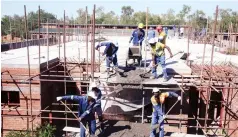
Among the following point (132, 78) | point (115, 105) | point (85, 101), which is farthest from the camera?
point (115, 105)

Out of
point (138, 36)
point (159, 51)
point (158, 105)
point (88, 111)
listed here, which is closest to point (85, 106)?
point (88, 111)

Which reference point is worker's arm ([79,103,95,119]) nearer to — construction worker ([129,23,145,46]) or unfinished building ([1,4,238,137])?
unfinished building ([1,4,238,137])

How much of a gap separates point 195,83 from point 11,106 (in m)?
8.43

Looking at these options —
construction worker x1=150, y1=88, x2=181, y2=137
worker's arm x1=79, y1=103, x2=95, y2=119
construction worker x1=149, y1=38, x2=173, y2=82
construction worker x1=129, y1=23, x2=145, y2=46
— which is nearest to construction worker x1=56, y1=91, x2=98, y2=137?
worker's arm x1=79, y1=103, x2=95, y2=119

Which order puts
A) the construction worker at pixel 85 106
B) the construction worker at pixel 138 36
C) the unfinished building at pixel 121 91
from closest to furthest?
1. the construction worker at pixel 85 106
2. the unfinished building at pixel 121 91
3. the construction worker at pixel 138 36

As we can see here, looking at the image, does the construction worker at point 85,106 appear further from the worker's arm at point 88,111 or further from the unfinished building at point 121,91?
the unfinished building at point 121,91

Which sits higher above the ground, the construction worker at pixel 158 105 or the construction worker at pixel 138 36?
the construction worker at pixel 138 36

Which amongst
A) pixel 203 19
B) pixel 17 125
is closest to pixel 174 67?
pixel 17 125

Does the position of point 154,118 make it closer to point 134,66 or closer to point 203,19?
point 134,66

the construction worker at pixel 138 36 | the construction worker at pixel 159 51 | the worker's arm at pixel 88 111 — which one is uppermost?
the construction worker at pixel 138 36

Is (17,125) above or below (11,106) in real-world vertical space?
below

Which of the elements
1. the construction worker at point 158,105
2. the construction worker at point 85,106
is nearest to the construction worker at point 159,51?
the construction worker at point 158,105

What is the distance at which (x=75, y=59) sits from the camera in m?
16.1

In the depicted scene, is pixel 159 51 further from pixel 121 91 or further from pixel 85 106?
pixel 85 106
